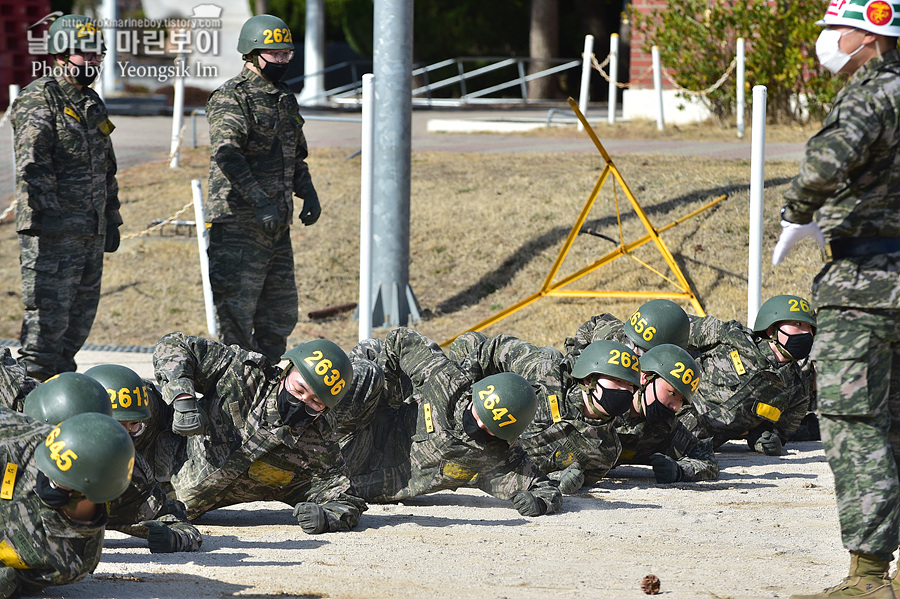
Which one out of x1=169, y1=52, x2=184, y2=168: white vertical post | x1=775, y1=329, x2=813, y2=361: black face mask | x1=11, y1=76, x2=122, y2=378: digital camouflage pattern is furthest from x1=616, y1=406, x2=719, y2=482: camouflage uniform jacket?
x1=169, y1=52, x2=184, y2=168: white vertical post

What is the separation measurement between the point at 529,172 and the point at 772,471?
756cm

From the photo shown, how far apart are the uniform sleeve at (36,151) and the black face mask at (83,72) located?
8.5 inches

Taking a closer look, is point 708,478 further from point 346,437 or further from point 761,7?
point 761,7

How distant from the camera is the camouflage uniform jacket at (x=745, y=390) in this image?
7.32 meters

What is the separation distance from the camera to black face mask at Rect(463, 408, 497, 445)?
5.70 m

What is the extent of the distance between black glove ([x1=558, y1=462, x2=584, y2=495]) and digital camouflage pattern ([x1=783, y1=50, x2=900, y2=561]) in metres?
2.13

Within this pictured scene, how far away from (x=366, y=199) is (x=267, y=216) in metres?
1.02

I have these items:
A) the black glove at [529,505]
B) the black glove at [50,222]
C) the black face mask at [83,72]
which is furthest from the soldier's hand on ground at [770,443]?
the black face mask at [83,72]

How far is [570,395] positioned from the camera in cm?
639

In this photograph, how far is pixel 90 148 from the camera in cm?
766

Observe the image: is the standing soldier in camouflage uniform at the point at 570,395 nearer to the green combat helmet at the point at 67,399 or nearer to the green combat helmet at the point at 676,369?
the green combat helmet at the point at 676,369

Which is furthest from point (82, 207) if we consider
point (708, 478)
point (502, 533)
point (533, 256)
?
point (533, 256)

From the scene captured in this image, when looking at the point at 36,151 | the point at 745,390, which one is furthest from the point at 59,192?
the point at 745,390

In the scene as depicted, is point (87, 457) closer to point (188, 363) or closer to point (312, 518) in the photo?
point (188, 363)
